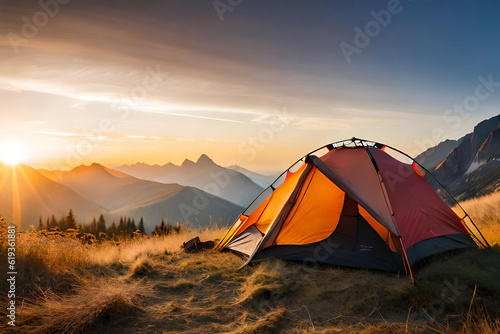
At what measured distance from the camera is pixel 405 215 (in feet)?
24.2

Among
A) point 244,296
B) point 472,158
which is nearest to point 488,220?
point 244,296

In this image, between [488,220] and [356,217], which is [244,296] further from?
[488,220]

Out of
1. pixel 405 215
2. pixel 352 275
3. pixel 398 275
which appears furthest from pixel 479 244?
pixel 352 275

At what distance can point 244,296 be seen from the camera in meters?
5.75

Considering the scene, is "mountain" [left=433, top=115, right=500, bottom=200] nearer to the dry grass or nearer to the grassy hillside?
the dry grass

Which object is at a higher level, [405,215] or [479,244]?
[405,215]

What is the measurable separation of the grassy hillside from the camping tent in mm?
456

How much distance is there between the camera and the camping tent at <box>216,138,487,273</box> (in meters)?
7.26

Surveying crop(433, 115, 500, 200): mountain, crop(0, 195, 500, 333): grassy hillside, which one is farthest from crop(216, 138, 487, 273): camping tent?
crop(433, 115, 500, 200): mountain

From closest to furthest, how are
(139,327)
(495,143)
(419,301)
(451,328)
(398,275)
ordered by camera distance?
(451,328) < (139,327) < (419,301) < (398,275) < (495,143)

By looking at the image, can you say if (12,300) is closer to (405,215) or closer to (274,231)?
(274,231)

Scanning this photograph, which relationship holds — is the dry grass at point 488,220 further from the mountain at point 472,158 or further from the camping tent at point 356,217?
the mountain at point 472,158

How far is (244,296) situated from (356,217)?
3.72 meters

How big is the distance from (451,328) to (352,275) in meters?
2.64
